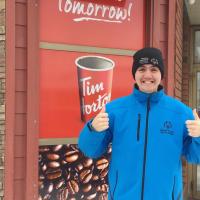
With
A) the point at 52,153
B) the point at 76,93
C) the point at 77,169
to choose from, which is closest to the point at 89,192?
the point at 77,169

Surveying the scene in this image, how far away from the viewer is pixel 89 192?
332cm

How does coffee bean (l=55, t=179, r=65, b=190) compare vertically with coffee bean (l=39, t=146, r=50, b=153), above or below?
below

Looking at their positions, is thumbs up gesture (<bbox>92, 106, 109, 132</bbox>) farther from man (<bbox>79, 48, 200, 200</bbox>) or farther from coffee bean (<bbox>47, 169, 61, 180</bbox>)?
coffee bean (<bbox>47, 169, 61, 180</bbox>)

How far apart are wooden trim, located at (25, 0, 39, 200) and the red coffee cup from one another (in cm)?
41

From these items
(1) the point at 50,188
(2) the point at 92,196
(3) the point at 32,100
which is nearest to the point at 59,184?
(1) the point at 50,188

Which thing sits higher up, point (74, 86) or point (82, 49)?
point (82, 49)

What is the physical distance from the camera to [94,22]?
3.31 metres

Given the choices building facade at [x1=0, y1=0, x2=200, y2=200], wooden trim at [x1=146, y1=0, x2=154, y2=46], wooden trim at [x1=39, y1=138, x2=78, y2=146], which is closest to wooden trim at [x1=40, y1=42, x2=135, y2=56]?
building facade at [x1=0, y1=0, x2=200, y2=200]

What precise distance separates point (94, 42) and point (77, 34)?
17cm

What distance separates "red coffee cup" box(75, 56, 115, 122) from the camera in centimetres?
327

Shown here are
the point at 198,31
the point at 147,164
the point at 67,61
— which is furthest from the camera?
the point at 198,31

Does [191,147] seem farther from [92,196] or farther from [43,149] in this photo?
[92,196]

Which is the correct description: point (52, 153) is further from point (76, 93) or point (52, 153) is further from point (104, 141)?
point (104, 141)

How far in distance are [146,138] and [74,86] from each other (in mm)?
1497
